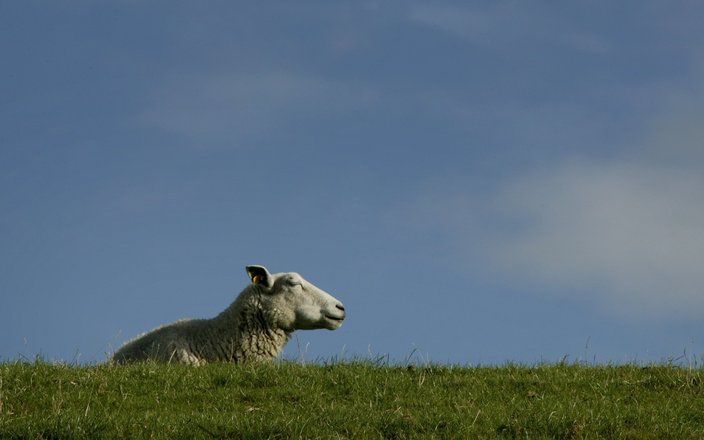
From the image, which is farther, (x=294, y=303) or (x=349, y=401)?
(x=294, y=303)

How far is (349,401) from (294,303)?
575 cm

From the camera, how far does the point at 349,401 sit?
471 inches

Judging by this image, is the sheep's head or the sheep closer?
the sheep

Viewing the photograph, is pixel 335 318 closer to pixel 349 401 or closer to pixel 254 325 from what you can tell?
pixel 254 325

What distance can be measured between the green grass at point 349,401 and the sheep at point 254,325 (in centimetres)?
331

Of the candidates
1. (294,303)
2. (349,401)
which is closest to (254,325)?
(294,303)

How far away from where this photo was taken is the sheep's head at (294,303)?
17.5 m

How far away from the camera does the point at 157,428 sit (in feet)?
33.9

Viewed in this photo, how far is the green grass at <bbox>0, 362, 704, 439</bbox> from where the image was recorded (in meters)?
10.4

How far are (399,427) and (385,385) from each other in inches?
84.7

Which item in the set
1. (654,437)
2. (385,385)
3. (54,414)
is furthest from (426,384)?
(54,414)

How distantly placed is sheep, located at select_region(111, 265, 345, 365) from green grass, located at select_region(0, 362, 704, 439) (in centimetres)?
331

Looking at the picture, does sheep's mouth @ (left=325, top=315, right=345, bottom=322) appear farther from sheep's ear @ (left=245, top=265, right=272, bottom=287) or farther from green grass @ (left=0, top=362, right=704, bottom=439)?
green grass @ (left=0, top=362, right=704, bottom=439)

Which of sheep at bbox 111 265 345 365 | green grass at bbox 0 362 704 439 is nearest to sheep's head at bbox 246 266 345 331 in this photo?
sheep at bbox 111 265 345 365
